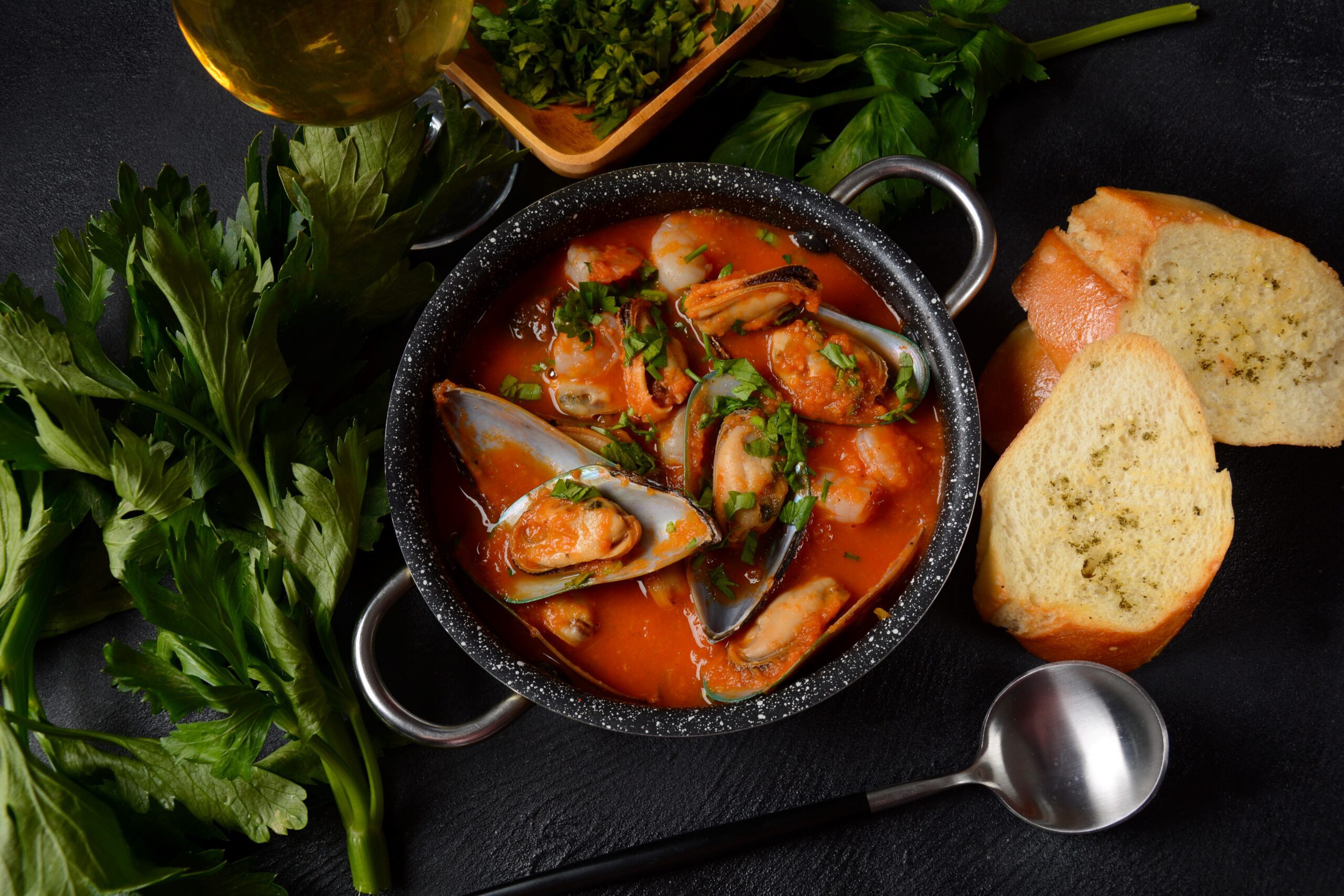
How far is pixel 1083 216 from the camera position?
254cm

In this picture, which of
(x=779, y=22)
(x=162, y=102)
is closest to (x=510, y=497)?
(x=779, y=22)

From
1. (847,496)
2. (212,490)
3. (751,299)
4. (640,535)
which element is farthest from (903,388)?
(212,490)

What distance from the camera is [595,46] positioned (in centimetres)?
258

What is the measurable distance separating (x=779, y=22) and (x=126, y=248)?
6.43 feet

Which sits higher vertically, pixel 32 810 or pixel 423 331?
pixel 423 331

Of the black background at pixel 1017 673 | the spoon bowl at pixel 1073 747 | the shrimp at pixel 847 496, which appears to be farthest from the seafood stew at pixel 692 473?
the spoon bowl at pixel 1073 747

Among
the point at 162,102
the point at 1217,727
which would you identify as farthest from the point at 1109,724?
the point at 162,102

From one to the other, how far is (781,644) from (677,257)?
1.01 meters

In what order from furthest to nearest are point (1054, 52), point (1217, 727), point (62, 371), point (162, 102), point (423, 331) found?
point (162, 102) → point (1054, 52) → point (1217, 727) → point (423, 331) → point (62, 371)

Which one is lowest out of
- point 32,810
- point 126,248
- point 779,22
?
point 32,810

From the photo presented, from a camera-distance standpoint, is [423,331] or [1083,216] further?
[1083,216]

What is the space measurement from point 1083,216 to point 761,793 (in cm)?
183

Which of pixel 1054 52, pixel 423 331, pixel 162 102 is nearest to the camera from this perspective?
pixel 423 331

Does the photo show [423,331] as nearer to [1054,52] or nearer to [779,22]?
[779,22]
